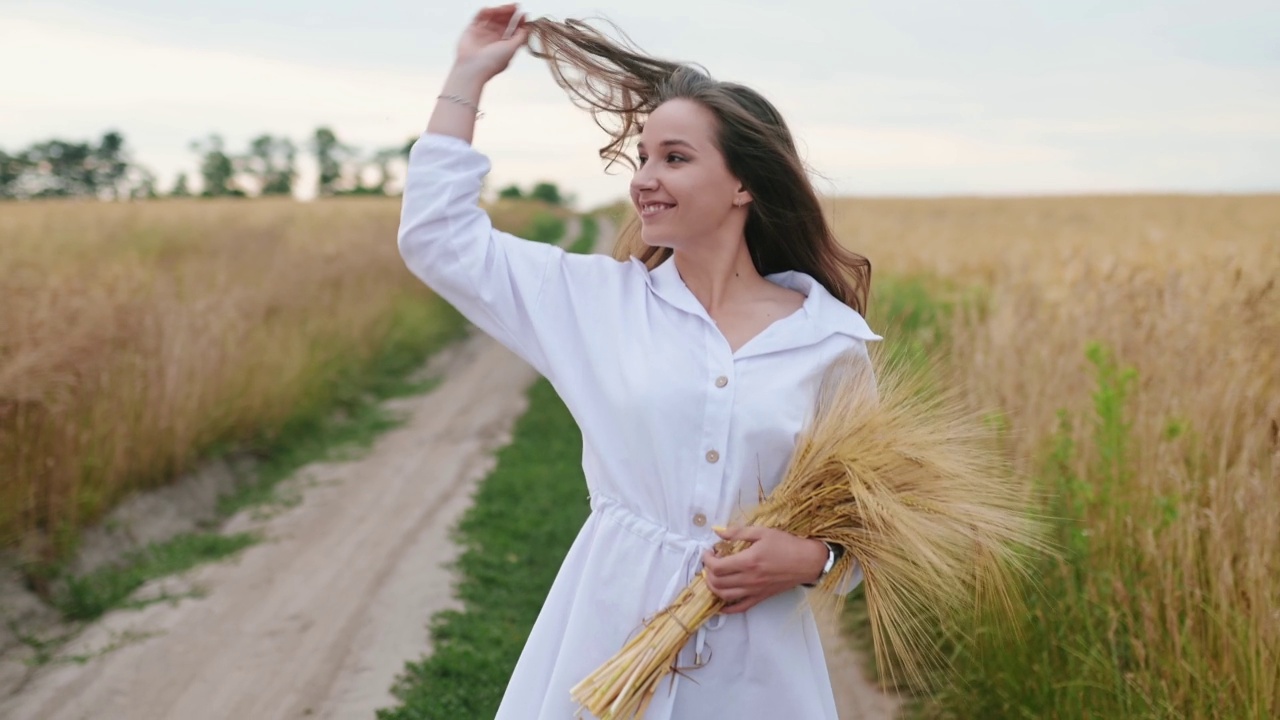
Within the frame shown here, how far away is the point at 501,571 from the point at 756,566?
159 inches

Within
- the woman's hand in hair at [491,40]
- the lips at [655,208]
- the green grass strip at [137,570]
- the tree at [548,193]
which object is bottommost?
the tree at [548,193]

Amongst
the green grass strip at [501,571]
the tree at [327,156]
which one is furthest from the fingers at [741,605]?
the tree at [327,156]

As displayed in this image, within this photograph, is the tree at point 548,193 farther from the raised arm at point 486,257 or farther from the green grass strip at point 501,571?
the raised arm at point 486,257

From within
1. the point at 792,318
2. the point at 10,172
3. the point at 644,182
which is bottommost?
the point at 10,172

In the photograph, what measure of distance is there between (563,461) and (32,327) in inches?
144

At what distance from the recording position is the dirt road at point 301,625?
4.36 m

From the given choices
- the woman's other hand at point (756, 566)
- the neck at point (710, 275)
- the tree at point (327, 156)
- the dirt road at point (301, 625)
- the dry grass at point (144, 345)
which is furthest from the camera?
the tree at point (327, 156)

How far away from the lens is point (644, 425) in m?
2.12

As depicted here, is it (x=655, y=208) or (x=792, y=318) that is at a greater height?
(x=655, y=208)

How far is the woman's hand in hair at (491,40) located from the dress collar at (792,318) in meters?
0.50

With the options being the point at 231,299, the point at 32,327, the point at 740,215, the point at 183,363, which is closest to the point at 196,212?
the point at 231,299

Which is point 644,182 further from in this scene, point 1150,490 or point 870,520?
point 1150,490

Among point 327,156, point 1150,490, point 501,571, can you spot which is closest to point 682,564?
point 1150,490

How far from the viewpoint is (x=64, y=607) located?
5223 millimetres
